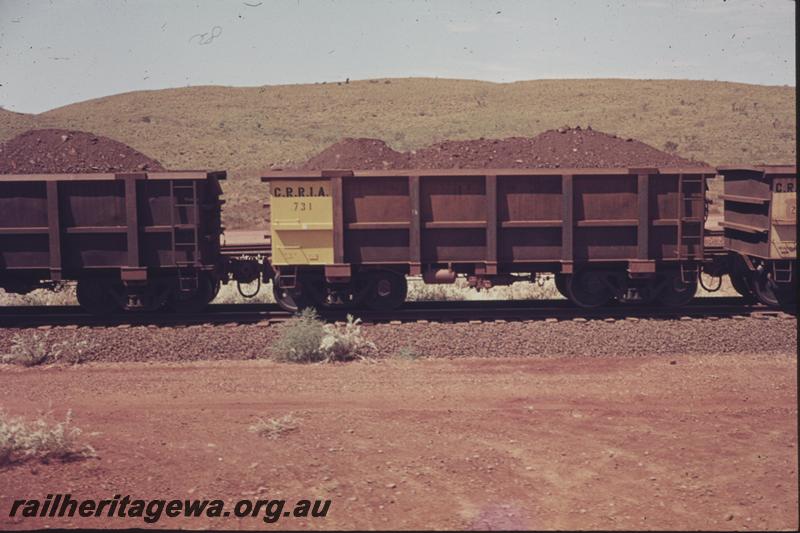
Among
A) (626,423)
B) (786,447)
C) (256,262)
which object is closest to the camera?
(786,447)

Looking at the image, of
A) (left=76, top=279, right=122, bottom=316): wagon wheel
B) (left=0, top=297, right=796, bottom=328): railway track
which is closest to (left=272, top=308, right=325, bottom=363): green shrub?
(left=0, top=297, right=796, bottom=328): railway track

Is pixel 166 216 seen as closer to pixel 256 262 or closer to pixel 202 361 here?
pixel 256 262

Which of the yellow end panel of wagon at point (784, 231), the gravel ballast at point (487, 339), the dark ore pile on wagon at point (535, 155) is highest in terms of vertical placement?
the dark ore pile on wagon at point (535, 155)

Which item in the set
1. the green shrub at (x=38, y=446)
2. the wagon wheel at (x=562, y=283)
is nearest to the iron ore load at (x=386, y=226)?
the wagon wheel at (x=562, y=283)

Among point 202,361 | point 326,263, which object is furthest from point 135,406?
point 326,263

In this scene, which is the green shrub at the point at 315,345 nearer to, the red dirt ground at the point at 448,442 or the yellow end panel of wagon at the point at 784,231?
the red dirt ground at the point at 448,442

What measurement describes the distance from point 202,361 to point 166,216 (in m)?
3.74

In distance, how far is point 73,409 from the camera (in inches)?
411

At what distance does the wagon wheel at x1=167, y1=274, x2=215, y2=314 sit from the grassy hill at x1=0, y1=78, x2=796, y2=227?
3034 cm

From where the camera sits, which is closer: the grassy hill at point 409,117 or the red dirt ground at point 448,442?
the red dirt ground at point 448,442

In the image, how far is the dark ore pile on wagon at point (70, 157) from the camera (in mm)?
19734

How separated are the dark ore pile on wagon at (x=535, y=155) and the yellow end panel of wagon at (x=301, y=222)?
465 centimetres

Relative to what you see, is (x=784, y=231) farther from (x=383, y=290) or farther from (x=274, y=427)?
(x=274, y=427)

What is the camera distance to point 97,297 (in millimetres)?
16734
